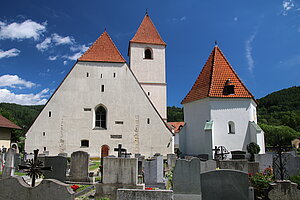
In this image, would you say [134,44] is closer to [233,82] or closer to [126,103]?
[126,103]

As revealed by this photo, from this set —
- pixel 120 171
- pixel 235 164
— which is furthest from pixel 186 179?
pixel 235 164

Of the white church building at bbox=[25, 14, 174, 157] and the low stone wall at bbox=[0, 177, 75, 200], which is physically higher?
the white church building at bbox=[25, 14, 174, 157]

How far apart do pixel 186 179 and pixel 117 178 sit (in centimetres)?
226

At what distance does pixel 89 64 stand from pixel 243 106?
14199 millimetres

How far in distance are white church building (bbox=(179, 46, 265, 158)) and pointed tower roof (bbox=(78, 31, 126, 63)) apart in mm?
8533

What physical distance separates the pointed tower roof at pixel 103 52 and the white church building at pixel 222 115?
8.53 meters

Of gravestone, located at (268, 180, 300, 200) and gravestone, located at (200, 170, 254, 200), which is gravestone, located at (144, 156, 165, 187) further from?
gravestone, located at (268, 180, 300, 200)

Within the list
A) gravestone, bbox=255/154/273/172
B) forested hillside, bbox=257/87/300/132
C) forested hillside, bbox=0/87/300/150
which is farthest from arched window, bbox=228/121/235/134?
forested hillside, bbox=257/87/300/132

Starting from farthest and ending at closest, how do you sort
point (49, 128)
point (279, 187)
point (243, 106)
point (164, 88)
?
point (164, 88)
point (49, 128)
point (243, 106)
point (279, 187)

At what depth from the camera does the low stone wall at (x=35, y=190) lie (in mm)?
4578

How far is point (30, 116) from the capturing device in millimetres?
72062

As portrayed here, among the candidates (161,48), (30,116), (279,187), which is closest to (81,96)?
(161,48)

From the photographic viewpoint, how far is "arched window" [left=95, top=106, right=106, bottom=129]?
20.8 metres

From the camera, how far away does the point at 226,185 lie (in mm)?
5562
